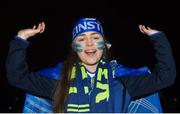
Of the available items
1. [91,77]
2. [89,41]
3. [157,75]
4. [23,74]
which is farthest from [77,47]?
[157,75]

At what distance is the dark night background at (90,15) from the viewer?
5.09 m

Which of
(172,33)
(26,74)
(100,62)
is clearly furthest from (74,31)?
(172,33)

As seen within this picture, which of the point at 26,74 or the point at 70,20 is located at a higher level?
the point at 70,20

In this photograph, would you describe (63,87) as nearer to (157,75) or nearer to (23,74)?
(23,74)

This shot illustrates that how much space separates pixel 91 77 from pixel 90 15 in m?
2.16

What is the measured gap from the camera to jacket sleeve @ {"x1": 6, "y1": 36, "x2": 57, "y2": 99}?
106 inches

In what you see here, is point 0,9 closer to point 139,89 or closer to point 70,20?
point 70,20

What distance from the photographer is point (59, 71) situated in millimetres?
2934

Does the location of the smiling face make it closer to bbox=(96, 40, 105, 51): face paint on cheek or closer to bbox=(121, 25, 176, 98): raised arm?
bbox=(96, 40, 105, 51): face paint on cheek

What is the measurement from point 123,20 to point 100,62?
2.32 meters

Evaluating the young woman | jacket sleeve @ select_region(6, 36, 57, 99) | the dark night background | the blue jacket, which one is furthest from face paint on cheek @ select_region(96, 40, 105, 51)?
the dark night background

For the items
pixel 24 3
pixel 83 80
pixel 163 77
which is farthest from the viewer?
pixel 24 3

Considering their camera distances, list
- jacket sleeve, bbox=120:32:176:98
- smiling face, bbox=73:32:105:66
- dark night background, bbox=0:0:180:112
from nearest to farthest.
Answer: jacket sleeve, bbox=120:32:176:98, smiling face, bbox=73:32:105:66, dark night background, bbox=0:0:180:112

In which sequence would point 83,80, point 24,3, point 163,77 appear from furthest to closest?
point 24,3 < point 83,80 < point 163,77
